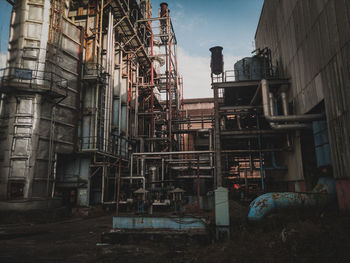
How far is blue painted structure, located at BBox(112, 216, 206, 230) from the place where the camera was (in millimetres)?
8688

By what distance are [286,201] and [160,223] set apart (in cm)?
517

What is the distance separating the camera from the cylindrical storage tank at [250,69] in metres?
20.0

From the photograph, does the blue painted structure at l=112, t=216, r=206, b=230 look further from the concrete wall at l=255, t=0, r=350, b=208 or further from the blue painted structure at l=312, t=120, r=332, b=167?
the blue painted structure at l=312, t=120, r=332, b=167

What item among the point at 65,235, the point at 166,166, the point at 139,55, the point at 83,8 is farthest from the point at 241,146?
the point at 83,8

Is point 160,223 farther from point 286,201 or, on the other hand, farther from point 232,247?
point 286,201

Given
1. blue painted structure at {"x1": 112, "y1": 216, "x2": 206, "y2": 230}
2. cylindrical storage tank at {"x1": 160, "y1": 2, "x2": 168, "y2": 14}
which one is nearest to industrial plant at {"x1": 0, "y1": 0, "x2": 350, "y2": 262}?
blue painted structure at {"x1": 112, "y1": 216, "x2": 206, "y2": 230}

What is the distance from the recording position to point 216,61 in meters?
20.3

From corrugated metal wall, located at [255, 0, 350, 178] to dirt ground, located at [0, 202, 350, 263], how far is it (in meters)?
3.48

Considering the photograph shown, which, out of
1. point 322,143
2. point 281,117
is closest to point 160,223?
point 322,143

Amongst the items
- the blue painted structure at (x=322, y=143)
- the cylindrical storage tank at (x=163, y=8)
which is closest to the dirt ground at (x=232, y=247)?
the blue painted structure at (x=322, y=143)

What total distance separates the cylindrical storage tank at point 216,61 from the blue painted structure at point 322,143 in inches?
337

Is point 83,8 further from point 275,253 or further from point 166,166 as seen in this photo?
point 275,253

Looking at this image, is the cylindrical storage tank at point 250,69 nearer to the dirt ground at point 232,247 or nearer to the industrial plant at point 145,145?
the industrial plant at point 145,145

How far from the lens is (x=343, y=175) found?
10.2 metres
